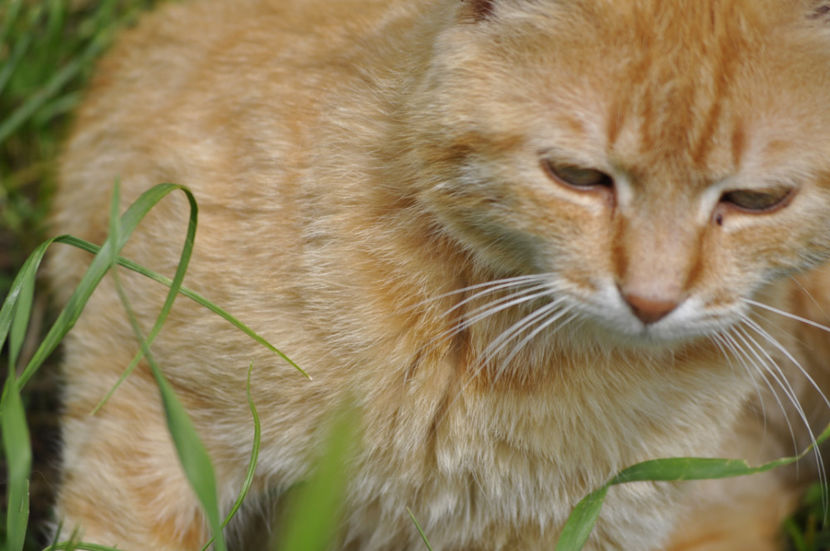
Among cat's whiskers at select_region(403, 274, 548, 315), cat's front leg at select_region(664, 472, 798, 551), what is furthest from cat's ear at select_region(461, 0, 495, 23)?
cat's front leg at select_region(664, 472, 798, 551)

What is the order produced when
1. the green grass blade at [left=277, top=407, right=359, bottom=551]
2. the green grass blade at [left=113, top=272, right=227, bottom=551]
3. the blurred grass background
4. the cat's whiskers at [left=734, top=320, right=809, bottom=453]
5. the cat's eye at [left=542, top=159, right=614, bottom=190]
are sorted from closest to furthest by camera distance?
the green grass blade at [left=277, top=407, right=359, bottom=551] < the green grass blade at [left=113, top=272, right=227, bottom=551] < the cat's eye at [left=542, top=159, right=614, bottom=190] < the cat's whiskers at [left=734, top=320, right=809, bottom=453] < the blurred grass background

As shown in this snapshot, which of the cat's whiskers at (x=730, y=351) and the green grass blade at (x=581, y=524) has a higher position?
the cat's whiskers at (x=730, y=351)

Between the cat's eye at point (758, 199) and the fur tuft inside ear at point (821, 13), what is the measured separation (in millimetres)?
254

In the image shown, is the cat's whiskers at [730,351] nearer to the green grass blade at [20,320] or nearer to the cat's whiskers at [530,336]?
the cat's whiskers at [530,336]

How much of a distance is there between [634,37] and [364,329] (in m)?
0.63

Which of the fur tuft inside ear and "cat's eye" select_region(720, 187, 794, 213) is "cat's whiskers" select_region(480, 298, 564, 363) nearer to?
"cat's eye" select_region(720, 187, 794, 213)

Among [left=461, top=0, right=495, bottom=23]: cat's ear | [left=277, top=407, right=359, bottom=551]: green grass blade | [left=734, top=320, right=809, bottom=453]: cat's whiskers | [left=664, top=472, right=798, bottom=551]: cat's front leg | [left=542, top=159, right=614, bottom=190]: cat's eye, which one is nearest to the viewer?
[left=277, top=407, right=359, bottom=551]: green grass blade

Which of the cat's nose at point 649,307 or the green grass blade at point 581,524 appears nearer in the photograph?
the cat's nose at point 649,307

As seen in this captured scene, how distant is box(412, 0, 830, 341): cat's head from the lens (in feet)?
4.83

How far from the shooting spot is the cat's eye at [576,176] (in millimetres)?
1491

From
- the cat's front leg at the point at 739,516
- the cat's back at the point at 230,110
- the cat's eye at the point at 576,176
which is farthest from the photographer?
the cat's front leg at the point at 739,516

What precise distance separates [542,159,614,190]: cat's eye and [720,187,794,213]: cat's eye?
0.17 meters

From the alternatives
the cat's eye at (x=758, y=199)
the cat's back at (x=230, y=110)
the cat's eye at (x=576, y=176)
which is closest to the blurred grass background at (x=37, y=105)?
the cat's back at (x=230, y=110)

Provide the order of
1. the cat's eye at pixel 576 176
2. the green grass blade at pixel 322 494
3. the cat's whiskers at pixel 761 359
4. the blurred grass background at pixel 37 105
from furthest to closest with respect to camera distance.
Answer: the blurred grass background at pixel 37 105, the cat's whiskers at pixel 761 359, the cat's eye at pixel 576 176, the green grass blade at pixel 322 494
